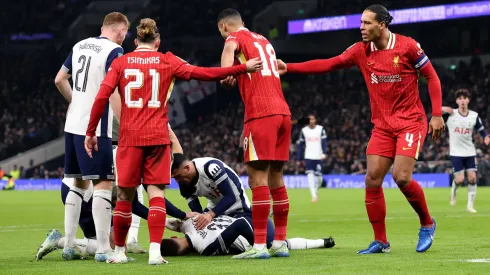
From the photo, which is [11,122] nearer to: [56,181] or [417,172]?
[56,181]

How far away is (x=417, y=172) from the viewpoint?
35.8m

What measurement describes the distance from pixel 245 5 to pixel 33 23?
13.0 meters

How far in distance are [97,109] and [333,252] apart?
2.89 m

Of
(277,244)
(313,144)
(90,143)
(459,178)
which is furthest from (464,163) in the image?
(90,143)

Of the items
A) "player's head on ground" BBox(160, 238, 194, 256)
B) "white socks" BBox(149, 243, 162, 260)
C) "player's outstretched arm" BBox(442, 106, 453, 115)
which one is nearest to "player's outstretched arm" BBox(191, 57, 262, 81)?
"white socks" BBox(149, 243, 162, 260)

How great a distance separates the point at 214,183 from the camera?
372 inches

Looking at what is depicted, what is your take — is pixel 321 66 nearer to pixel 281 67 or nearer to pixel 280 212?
pixel 281 67

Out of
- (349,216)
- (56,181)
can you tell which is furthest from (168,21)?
(349,216)

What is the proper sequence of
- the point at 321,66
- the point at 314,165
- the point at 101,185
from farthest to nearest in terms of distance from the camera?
the point at 314,165 → the point at 321,66 → the point at 101,185

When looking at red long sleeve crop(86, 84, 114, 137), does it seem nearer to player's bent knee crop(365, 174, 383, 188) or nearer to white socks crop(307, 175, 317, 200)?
player's bent knee crop(365, 174, 383, 188)

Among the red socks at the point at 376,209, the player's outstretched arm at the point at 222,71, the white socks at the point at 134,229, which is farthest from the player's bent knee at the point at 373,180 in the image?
the white socks at the point at 134,229

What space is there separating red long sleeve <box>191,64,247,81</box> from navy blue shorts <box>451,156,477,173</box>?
10958 millimetres

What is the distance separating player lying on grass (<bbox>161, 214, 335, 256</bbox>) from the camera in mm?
9008

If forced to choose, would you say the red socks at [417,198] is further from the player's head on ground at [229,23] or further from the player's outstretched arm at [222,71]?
the player's head on ground at [229,23]
